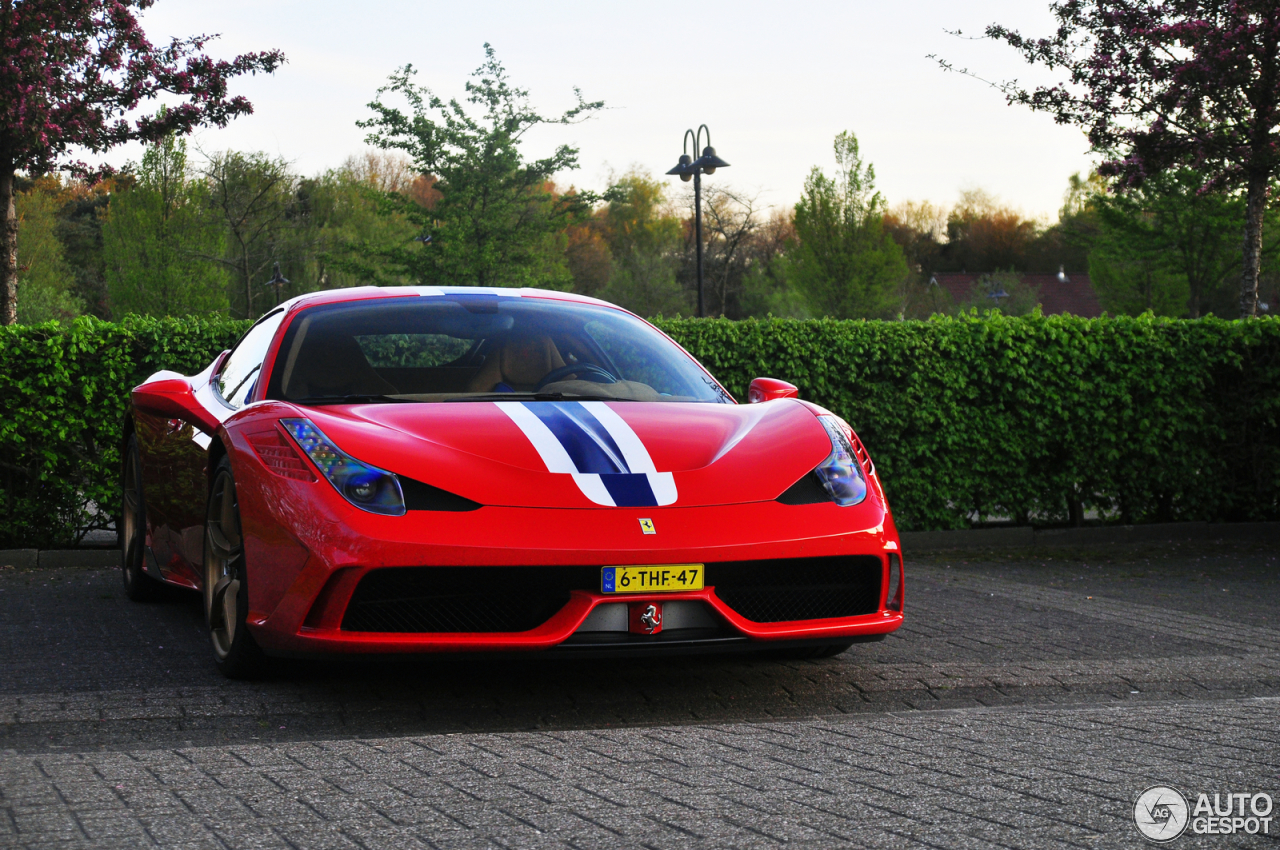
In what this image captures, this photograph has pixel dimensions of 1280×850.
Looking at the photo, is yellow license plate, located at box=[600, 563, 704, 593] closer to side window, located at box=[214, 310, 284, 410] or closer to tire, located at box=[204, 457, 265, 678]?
tire, located at box=[204, 457, 265, 678]

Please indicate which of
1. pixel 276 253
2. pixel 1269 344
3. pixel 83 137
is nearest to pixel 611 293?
pixel 276 253

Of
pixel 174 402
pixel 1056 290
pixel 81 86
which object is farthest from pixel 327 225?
pixel 1056 290

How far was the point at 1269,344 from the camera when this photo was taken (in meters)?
10.3

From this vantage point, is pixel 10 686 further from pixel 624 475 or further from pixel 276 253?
pixel 276 253

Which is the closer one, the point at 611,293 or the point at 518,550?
the point at 518,550

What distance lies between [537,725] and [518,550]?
0.63m

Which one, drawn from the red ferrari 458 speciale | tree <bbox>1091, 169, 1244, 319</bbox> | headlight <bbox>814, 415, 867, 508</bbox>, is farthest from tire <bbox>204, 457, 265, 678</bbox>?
tree <bbox>1091, 169, 1244, 319</bbox>

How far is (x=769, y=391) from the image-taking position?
5.31m

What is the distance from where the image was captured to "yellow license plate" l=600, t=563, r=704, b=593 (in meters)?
3.85

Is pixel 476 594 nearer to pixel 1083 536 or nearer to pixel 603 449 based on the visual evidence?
pixel 603 449

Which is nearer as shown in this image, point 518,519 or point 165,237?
point 518,519

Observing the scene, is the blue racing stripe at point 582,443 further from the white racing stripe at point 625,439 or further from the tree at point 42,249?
the tree at point 42,249

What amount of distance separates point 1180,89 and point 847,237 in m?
33.0

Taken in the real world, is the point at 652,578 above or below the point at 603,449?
below
